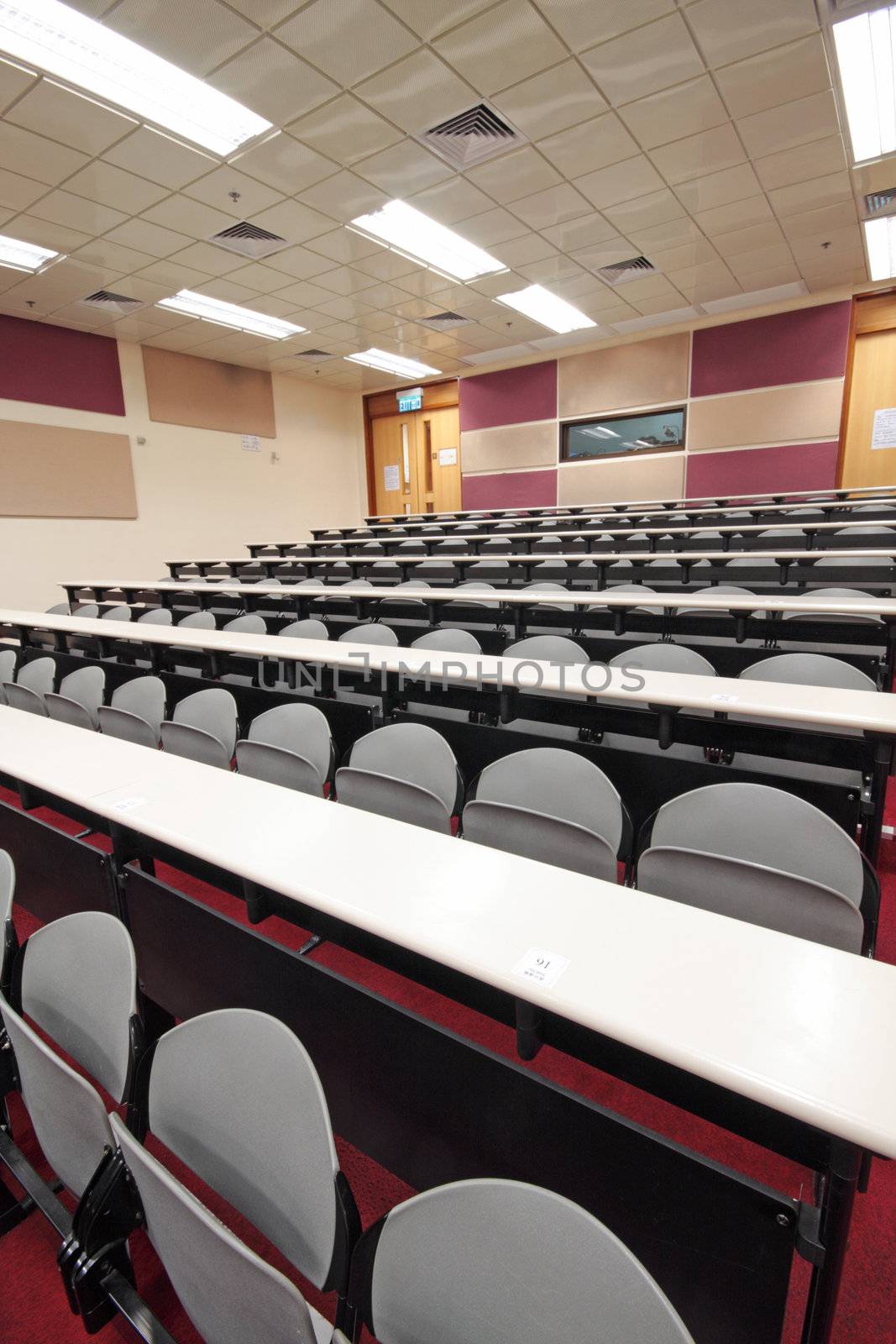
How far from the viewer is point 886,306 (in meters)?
7.35

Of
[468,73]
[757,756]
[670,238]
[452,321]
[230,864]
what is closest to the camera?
[230,864]

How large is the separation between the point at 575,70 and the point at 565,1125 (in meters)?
4.81

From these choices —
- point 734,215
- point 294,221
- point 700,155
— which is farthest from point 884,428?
point 294,221

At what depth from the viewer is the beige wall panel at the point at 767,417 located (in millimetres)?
7578

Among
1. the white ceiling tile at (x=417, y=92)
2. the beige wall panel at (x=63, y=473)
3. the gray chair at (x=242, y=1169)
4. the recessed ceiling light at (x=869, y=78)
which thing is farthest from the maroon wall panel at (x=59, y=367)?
the gray chair at (x=242, y=1169)

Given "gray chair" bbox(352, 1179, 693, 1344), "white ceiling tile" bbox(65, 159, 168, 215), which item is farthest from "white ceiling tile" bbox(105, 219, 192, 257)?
"gray chair" bbox(352, 1179, 693, 1344)

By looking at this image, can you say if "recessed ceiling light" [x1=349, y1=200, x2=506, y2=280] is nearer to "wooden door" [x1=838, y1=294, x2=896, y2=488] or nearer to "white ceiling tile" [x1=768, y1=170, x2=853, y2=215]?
"white ceiling tile" [x1=768, y1=170, x2=853, y2=215]

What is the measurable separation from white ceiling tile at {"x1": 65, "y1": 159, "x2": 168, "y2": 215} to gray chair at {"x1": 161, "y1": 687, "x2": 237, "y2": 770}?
399 centimetres

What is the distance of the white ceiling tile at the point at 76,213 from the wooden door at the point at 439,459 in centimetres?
624

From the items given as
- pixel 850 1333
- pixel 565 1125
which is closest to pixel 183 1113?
pixel 565 1125

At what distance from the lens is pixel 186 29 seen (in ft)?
10.6

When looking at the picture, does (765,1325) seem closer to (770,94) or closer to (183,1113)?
(183,1113)

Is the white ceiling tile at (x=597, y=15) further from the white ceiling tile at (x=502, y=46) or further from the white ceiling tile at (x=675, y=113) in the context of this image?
the white ceiling tile at (x=675, y=113)

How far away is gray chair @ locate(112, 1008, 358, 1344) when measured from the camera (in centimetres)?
64
